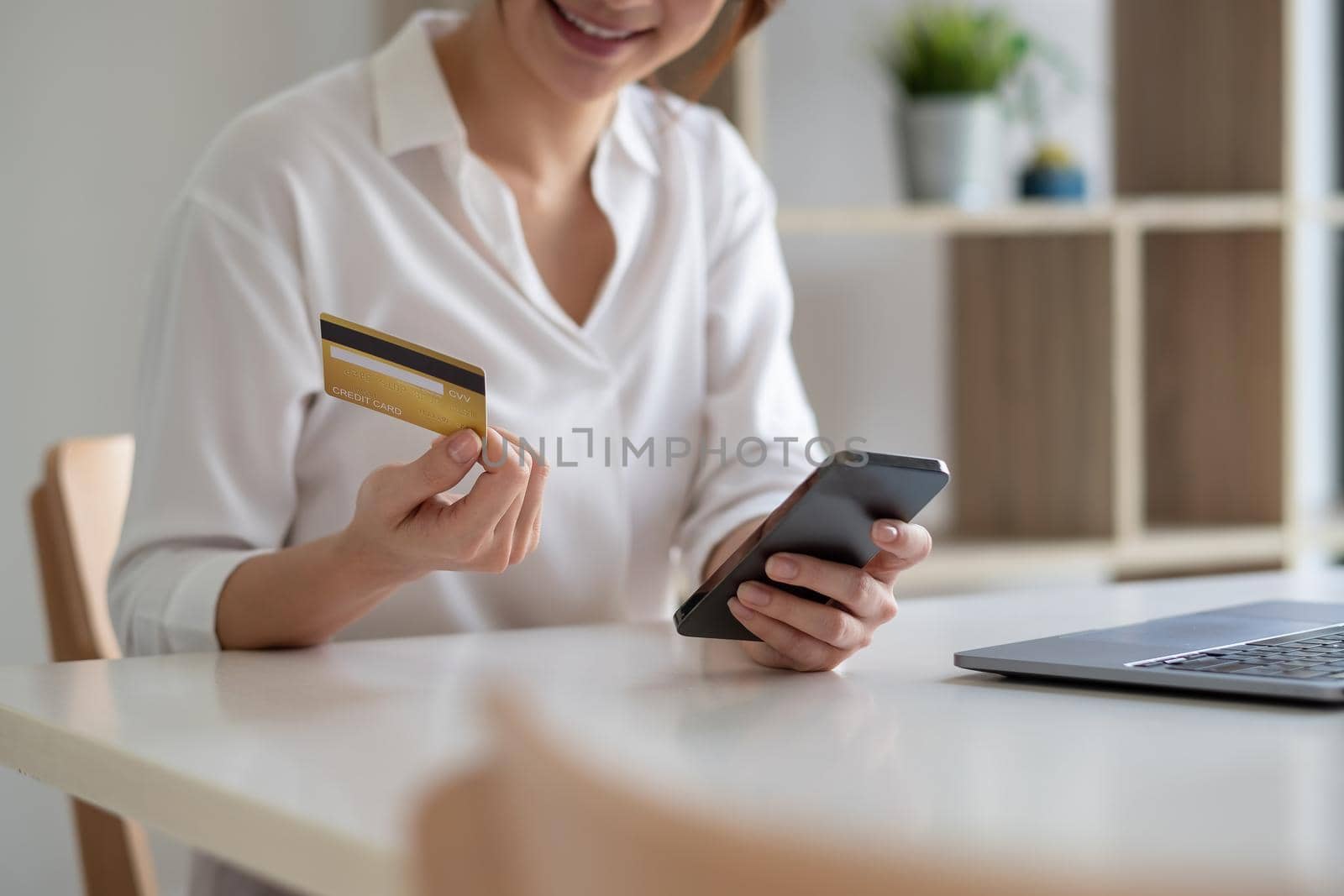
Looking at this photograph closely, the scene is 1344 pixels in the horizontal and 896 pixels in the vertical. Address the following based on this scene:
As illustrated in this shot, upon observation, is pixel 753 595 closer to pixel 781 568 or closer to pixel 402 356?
pixel 781 568

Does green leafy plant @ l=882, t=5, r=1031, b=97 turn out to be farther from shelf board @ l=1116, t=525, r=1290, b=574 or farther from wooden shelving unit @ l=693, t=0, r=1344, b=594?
shelf board @ l=1116, t=525, r=1290, b=574

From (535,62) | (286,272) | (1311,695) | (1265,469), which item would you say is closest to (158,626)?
(286,272)

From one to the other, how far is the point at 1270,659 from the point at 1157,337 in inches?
76.3

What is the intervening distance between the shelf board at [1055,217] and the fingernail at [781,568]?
139cm

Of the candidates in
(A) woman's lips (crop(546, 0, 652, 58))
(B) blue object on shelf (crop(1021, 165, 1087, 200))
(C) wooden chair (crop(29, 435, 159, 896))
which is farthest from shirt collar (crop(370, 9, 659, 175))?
(B) blue object on shelf (crop(1021, 165, 1087, 200))

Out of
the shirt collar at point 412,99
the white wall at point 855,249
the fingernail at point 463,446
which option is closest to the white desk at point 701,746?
the fingernail at point 463,446

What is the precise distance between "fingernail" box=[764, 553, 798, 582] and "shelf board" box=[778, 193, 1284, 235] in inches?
54.7

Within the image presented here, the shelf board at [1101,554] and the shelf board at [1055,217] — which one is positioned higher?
the shelf board at [1055,217]

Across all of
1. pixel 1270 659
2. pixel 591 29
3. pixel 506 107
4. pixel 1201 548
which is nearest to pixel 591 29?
pixel 591 29

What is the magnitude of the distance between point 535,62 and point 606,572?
0.47 meters

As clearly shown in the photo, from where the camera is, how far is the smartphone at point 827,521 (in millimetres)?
845

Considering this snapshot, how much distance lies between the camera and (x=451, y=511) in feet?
2.91

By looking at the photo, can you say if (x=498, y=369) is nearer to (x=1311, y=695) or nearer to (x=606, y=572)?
(x=606, y=572)

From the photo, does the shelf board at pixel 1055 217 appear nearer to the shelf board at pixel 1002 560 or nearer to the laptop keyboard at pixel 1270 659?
the shelf board at pixel 1002 560
